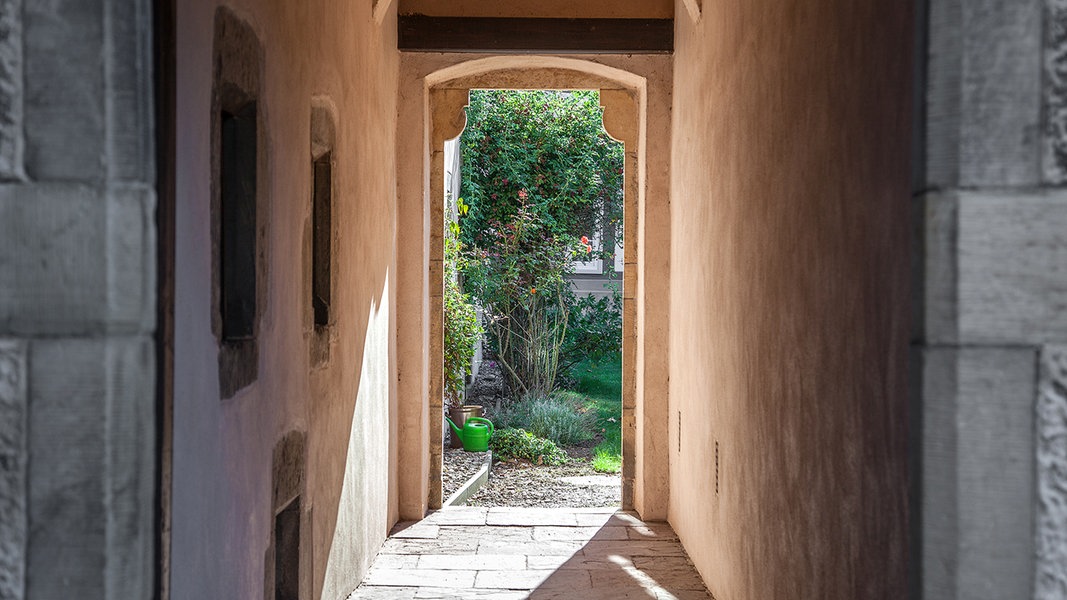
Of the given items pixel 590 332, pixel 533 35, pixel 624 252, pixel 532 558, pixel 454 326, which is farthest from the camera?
pixel 590 332

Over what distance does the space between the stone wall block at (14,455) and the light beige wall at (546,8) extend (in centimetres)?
501

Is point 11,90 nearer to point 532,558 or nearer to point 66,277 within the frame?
point 66,277

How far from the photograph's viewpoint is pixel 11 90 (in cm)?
158

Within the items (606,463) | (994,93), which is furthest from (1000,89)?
(606,463)

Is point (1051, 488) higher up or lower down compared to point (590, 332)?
higher up

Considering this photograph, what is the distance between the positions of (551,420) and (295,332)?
21.9 feet

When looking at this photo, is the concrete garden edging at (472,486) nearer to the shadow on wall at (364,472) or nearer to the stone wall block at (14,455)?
the shadow on wall at (364,472)

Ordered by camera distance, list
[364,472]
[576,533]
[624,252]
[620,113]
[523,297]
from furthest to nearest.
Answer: [523,297], [620,113], [624,252], [576,533], [364,472]

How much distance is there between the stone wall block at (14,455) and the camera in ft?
5.19

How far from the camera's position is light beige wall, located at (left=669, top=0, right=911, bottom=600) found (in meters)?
2.18

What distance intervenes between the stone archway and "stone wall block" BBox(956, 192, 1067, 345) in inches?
193

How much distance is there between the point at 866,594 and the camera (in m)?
2.34

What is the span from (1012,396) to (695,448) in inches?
149

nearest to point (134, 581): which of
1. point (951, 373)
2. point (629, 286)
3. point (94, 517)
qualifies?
point (94, 517)
